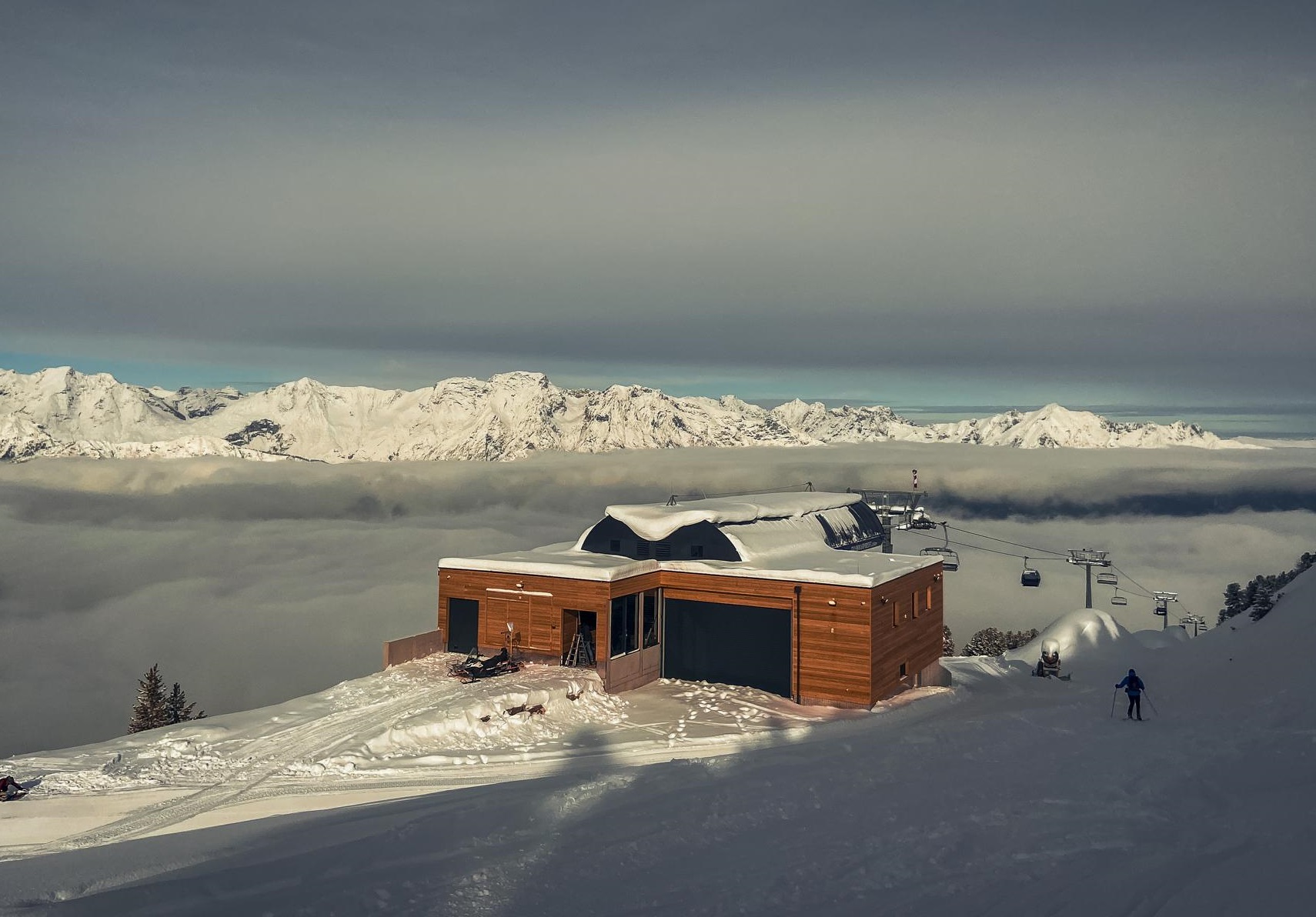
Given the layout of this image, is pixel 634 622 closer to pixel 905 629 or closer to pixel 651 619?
pixel 651 619

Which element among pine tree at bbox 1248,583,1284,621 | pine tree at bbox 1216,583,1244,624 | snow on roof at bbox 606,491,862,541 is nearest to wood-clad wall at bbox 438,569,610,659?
snow on roof at bbox 606,491,862,541

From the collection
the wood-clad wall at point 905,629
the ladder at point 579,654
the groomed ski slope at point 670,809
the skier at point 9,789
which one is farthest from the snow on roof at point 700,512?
the skier at point 9,789

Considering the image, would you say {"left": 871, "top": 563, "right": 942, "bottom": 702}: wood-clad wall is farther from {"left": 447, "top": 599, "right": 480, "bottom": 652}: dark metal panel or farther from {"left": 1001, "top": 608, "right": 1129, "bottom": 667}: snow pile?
{"left": 1001, "top": 608, "right": 1129, "bottom": 667}: snow pile

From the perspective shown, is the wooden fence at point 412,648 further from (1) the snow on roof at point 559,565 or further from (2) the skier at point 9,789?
(2) the skier at point 9,789

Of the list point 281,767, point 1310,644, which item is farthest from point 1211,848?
point 1310,644

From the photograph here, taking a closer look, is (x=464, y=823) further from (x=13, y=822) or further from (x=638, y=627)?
(x=638, y=627)

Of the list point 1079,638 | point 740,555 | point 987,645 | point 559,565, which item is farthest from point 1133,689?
point 987,645
